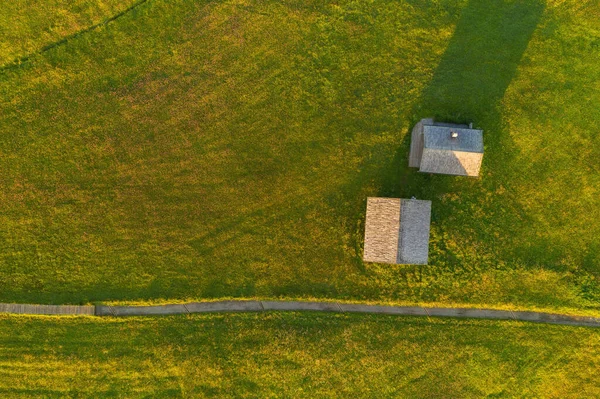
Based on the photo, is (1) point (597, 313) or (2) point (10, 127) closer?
(1) point (597, 313)

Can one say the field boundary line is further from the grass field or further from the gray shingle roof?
the gray shingle roof

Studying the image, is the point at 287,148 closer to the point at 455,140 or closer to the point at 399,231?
the point at 399,231

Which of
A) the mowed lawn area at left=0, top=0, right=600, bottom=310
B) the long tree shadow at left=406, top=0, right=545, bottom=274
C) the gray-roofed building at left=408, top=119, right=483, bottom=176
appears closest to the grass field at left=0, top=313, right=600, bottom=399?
the mowed lawn area at left=0, top=0, right=600, bottom=310

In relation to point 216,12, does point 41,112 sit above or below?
below

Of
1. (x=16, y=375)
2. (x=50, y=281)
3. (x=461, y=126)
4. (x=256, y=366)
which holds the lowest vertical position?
(x=16, y=375)

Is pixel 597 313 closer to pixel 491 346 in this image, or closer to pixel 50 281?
pixel 491 346

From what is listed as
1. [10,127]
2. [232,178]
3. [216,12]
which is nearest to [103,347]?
[232,178]

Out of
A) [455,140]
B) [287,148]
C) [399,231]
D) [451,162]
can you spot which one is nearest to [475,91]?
[455,140]
